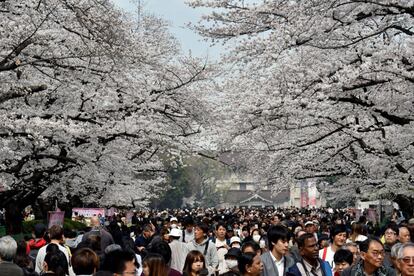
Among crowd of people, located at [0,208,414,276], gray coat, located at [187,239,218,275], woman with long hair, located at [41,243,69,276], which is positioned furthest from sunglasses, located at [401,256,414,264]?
gray coat, located at [187,239,218,275]

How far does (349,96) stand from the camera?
1761 centimetres

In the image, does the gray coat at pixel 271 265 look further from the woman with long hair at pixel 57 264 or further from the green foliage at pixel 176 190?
the green foliage at pixel 176 190

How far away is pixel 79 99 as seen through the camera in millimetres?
22500

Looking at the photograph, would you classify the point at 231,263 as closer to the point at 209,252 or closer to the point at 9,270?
the point at 209,252

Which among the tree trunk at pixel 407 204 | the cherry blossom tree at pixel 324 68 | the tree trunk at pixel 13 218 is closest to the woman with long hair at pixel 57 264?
the cherry blossom tree at pixel 324 68

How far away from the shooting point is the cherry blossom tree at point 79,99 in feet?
46.2

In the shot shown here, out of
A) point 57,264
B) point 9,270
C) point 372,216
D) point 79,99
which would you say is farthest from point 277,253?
point 372,216

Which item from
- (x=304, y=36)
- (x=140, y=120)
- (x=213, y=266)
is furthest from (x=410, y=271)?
(x=140, y=120)

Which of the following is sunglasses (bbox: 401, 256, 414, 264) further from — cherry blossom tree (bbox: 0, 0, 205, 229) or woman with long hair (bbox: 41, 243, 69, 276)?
cherry blossom tree (bbox: 0, 0, 205, 229)

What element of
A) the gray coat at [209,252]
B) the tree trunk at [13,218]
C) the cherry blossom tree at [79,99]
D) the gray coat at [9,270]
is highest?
the cherry blossom tree at [79,99]

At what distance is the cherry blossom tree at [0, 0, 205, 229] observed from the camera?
14.1 metres

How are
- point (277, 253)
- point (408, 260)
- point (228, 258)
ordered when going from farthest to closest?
point (228, 258), point (277, 253), point (408, 260)

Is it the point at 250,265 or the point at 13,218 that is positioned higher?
the point at 13,218

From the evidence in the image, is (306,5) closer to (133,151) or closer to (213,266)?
(213,266)
